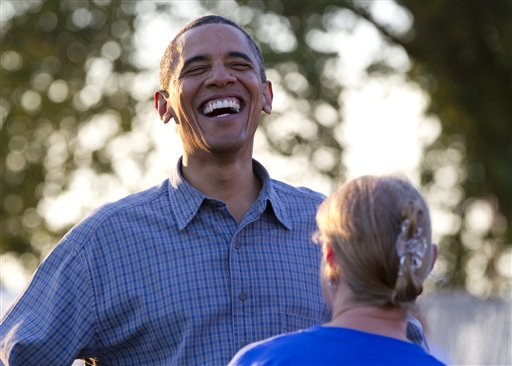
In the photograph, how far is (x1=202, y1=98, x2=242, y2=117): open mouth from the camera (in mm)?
4438

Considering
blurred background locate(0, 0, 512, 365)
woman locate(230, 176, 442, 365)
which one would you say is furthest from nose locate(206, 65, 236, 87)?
blurred background locate(0, 0, 512, 365)

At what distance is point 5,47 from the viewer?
18.0 metres

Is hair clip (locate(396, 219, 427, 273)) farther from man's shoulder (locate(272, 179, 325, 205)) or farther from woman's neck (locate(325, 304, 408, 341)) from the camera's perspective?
man's shoulder (locate(272, 179, 325, 205))

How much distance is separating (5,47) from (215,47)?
13.9 meters

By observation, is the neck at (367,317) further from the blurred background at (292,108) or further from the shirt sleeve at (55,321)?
the blurred background at (292,108)

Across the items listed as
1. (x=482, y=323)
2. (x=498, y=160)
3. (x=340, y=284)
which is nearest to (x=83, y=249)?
(x=340, y=284)

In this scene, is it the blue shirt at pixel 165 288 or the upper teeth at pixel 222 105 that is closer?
the blue shirt at pixel 165 288

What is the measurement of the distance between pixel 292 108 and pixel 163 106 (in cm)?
1297

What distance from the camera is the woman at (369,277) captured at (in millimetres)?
3068

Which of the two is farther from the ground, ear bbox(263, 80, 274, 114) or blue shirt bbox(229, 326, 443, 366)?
ear bbox(263, 80, 274, 114)

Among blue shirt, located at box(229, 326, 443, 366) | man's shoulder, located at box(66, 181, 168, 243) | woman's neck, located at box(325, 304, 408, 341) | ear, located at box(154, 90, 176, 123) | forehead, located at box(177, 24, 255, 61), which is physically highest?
forehead, located at box(177, 24, 255, 61)

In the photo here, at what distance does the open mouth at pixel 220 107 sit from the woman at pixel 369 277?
131 centimetres

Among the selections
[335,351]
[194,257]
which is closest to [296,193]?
[194,257]

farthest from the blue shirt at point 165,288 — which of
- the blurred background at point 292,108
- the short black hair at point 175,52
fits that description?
the blurred background at point 292,108
